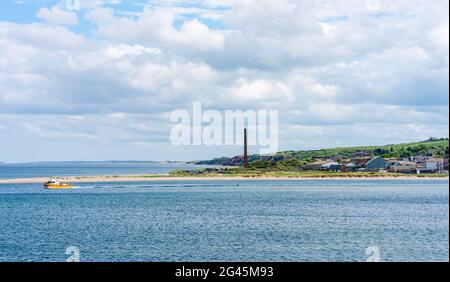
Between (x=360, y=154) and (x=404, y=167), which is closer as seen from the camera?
(x=404, y=167)

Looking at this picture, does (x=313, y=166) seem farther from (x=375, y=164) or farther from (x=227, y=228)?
(x=227, y=228)

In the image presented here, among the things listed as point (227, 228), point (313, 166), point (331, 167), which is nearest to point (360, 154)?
point (331, 167)

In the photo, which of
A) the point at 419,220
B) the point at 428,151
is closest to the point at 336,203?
the point at 419,220

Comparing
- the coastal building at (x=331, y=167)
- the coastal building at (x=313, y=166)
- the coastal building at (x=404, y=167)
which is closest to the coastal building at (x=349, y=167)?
the coastal building at (x=331, y=167)

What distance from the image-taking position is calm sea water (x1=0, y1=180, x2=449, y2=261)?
126 feet

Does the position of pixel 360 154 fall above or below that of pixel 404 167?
above

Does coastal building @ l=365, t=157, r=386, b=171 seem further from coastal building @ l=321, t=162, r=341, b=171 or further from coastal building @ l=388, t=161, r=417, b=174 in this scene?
coastal building @ l=321, t=162, r=341, b=171

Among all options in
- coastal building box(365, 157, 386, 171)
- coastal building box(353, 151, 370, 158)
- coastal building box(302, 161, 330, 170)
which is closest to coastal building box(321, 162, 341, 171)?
coastal building box(302, 161, 330, 170)

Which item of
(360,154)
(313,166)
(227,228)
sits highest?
(360,154)

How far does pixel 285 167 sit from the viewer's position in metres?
161

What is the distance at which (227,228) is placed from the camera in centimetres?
5100
